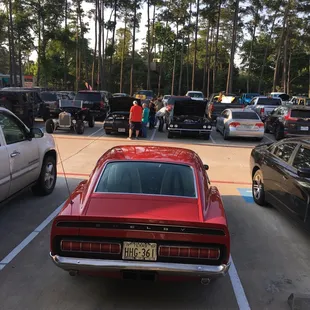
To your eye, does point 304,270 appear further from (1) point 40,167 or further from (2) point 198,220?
(1) point 40,167

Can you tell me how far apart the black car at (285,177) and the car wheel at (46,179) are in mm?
4034

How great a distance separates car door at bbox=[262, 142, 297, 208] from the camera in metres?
5.80

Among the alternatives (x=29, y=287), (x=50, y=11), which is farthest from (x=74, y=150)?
(x=50, y=11)

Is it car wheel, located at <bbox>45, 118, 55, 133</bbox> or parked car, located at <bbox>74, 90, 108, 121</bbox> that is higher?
parked car, located at <bbox>74, 90, 108, 121</bbox>

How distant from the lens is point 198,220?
134 inches

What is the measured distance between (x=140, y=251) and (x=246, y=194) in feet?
16.4

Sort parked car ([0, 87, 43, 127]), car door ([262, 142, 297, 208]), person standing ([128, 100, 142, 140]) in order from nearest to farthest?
car door ([262, 142, 297, 208])
person standing ([128, 100, 142, 140])
parked car ([0, 87, 43, 127])

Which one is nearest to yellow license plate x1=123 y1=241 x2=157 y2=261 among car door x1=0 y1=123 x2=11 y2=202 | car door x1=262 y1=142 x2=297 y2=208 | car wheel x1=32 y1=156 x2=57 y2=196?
car door x1=0 y1=123 x2=11 y2=202

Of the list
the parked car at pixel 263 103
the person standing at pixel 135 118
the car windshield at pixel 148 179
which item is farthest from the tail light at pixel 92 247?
the parked car at pixel 263 103

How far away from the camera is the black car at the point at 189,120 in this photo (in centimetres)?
1639

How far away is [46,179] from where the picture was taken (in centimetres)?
710

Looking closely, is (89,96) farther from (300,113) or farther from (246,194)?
(246,194)

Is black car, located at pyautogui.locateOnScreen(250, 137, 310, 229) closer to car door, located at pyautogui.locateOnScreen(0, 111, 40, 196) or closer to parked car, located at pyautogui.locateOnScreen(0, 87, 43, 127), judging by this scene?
car door, located at pyautogui.locateOnScreen(0, 111, 40, 196)

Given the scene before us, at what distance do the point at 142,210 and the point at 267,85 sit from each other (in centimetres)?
7252
